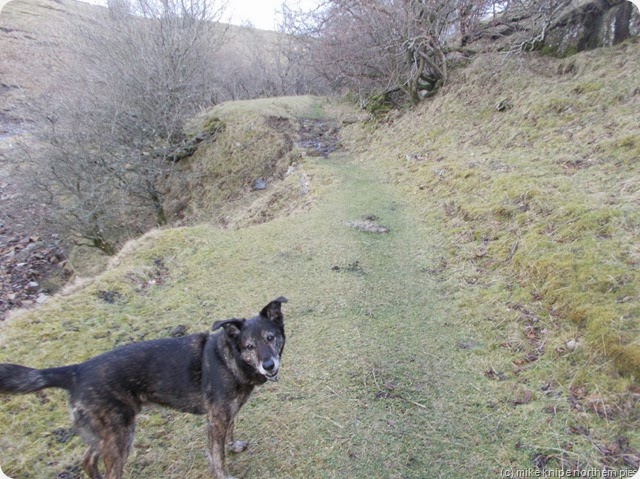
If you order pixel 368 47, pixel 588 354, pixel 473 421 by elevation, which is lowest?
pixel 473 421

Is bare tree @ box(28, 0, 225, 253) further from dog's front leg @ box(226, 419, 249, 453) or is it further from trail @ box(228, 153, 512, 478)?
dog's front leg @ box(226, 419, 249, 453)

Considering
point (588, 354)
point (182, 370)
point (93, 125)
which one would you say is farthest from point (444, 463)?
point (93, 125)

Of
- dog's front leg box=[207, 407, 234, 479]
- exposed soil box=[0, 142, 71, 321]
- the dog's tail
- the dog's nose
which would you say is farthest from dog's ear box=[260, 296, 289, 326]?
exposed soil box=[0, 142, 71, 321]

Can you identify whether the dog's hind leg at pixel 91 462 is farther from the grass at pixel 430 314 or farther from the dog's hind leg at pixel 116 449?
the grass at pixel 430 314

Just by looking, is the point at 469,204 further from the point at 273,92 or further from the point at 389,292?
the point at 273,92

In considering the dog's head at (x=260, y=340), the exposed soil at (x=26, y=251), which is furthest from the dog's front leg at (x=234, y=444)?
the exposed soil at (x=26, y=251)

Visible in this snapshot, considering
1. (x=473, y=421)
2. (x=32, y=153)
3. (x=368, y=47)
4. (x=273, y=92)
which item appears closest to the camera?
(x=473, y=421)

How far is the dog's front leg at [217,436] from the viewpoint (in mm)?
3611

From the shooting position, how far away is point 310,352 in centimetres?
523

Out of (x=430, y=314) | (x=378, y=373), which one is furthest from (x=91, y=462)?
(x=430, y=314)

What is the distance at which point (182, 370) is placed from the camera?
3.66 meters

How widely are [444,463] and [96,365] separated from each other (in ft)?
11.3

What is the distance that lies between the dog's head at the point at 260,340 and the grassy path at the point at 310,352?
1.11m

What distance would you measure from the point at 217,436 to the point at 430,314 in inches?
144
